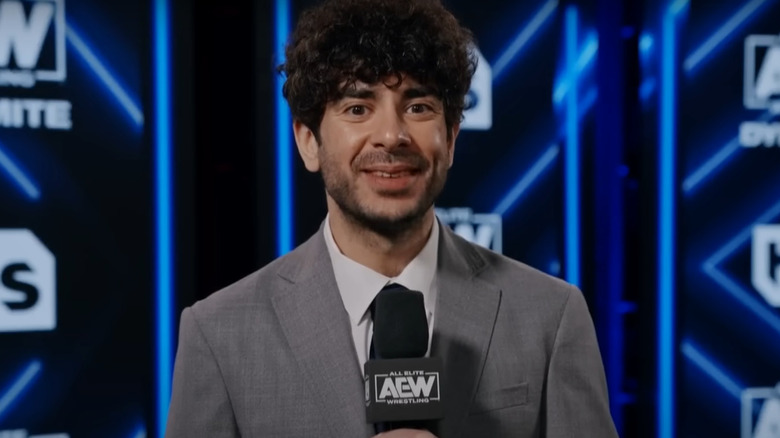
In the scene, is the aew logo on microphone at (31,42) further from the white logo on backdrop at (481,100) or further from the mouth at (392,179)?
the mouth at (392,179)

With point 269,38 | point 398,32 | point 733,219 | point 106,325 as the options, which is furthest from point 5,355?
point 733,219

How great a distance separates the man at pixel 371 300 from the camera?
1.21 metres

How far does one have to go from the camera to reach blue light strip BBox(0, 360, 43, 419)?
208cm

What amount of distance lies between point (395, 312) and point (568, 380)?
348 mm

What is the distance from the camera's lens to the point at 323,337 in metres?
1.25

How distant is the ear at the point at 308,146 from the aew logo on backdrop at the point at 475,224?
3.54ft

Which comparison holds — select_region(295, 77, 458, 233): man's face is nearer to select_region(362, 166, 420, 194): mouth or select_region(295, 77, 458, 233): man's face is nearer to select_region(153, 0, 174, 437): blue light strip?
select_region(362, 166, 420, 194): mouth

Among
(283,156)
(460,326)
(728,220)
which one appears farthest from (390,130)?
(728,220)

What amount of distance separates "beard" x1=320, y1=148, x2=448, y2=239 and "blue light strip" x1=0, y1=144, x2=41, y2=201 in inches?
45.3

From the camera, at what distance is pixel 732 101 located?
263 cm

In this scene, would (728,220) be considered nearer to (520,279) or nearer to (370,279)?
(520,279)

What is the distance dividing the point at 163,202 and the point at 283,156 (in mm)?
343

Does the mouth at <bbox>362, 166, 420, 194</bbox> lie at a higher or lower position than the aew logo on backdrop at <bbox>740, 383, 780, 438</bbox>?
higher

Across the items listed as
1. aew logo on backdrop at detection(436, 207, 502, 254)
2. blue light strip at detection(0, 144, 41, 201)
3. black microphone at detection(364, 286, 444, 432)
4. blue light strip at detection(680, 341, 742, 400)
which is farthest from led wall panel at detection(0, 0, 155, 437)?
blue light strip at detection(680, 341, 742, 400)
